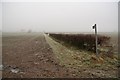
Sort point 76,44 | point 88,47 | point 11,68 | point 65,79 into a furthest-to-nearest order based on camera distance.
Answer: point 76,44 < point 88,47 < point 11,68 < point 65,79

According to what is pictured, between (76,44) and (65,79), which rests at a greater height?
(76,44)

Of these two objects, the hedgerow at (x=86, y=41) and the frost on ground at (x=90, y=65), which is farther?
the hedgerow at (x=86, y=41)

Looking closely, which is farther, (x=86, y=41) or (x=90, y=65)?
(x=86, y=41)

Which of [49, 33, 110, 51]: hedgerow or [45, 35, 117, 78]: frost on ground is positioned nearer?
[45, 35, 117, 78]: frost on ground

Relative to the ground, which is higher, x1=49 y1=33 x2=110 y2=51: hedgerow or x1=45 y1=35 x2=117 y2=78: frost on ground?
x1=49 y1=33 x2=110 y2=51: hedgerow

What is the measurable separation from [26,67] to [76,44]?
8.52 meters

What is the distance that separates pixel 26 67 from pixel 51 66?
3.75 feet

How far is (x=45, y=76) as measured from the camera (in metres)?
6.43

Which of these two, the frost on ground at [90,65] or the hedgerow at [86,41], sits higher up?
the hedgerow at [86,41]

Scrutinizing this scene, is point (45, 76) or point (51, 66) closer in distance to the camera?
point (45, 76)

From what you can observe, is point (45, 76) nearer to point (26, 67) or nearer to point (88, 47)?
point (26, 67)

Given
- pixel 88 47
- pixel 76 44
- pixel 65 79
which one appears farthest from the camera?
pixel 76 44

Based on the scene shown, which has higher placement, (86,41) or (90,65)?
(86,41)

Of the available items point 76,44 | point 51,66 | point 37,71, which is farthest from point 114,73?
point 76,44
